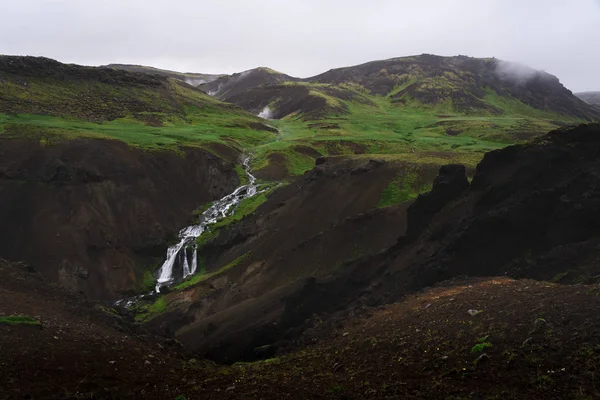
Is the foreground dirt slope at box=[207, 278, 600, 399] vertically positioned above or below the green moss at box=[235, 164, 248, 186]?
Answer: below

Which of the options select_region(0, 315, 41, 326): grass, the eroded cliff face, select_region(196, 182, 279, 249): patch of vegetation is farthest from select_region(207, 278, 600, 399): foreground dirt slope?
select_region(196, 182, 279, 249): patch of vegetation

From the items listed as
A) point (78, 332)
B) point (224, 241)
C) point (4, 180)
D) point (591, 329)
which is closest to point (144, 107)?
point (4, 180)

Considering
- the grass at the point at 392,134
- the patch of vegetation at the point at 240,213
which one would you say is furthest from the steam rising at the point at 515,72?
the patch of vegetation at the point at 240,213

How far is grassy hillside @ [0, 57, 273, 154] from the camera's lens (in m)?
61.8

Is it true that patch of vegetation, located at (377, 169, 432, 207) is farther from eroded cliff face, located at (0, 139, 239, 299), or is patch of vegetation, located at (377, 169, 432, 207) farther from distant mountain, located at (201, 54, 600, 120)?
distant mountain, located at (201, 54, 600, 120)

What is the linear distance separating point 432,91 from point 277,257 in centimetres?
13375

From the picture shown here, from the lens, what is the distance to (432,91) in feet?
516

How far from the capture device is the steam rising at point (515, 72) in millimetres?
172000

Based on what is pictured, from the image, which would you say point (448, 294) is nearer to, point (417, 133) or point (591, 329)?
point (591, 329)

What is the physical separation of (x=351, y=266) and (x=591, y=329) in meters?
19.6

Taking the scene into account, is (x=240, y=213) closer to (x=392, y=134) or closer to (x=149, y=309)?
(x=149, y=309)

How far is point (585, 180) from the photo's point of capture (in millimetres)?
22812

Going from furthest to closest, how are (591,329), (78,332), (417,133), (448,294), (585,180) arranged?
(417,133) → (585,180) → (448,294) → (78,332) → (591,329)

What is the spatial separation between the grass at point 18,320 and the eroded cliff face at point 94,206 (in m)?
23.4
